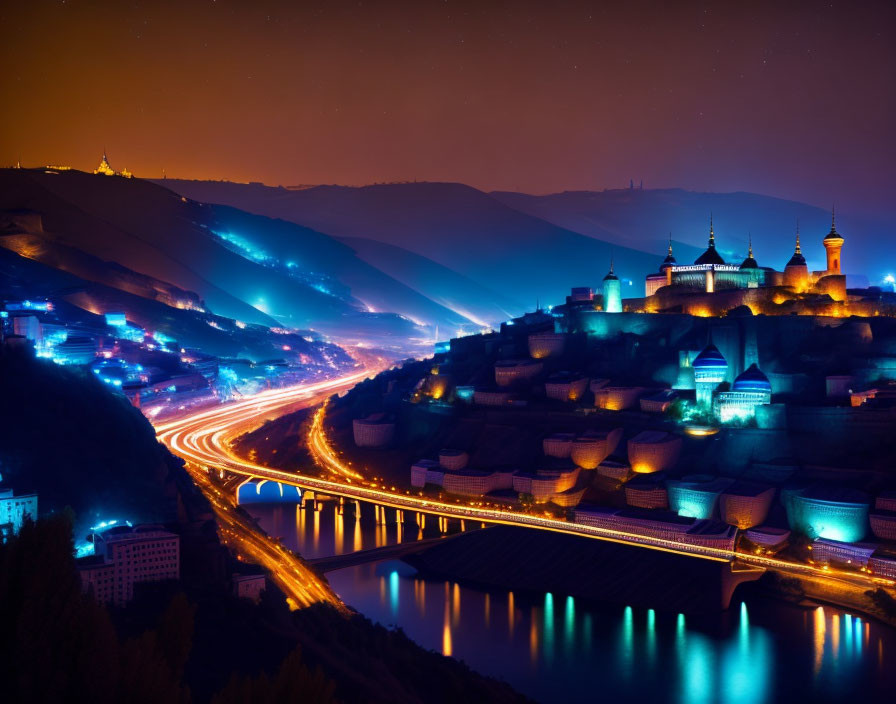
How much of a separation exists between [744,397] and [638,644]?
43.0 feet

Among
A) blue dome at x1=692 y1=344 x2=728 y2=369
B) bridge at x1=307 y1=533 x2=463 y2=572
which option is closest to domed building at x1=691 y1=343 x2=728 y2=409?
blue dome at x1=692 y1=344 x2=728 y2=369

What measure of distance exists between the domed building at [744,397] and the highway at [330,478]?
789cm

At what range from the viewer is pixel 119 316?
62.0 metres

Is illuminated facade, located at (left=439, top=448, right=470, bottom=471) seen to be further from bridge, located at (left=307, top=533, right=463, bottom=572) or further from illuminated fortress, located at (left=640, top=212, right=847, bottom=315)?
illuminated fortress, located at (left=640, top=212, right=847, bottom=315)

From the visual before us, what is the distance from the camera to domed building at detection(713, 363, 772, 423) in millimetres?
36094

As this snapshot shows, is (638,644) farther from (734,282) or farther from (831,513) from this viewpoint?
(734,282)

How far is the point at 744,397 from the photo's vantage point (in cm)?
3625

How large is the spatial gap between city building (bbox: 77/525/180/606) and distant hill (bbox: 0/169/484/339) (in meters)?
56.5

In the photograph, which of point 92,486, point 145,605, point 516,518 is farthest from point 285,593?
point 516,518

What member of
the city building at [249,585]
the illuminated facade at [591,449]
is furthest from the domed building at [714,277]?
the city building at [249,585]

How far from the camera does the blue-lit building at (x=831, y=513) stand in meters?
29.8

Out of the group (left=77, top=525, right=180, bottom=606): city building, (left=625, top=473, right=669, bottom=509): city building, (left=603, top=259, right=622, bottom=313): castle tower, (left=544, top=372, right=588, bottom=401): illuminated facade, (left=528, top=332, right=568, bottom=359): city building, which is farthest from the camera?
(left=603, top=259, right=622, bottom=313): castle tower

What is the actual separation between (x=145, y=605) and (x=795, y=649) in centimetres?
1787

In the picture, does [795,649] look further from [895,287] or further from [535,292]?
[535,292]
